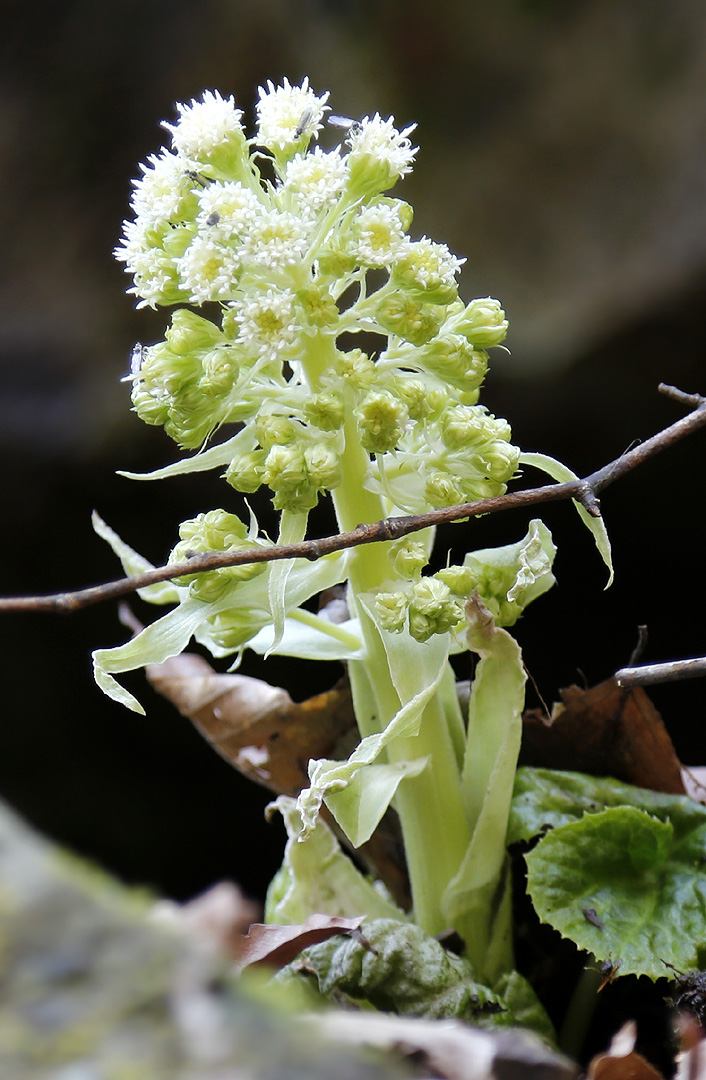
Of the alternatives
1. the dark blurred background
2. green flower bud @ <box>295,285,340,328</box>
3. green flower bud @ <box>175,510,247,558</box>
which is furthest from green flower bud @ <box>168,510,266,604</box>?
the dark blurred background

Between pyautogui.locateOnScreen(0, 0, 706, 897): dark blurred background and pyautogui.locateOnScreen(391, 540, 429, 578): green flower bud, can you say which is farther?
pyautogui.locateOnScreen(0, 0, 706, 897): dark blurred background

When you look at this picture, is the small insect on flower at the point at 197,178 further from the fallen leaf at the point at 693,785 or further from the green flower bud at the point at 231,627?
the fallen leaf at the point at 693,785

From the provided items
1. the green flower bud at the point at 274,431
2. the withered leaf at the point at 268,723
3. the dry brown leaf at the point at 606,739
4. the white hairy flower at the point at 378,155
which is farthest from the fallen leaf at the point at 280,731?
the white hairy flower at the point at 378,155

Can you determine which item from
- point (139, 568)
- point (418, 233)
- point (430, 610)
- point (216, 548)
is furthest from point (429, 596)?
point (418, 233)

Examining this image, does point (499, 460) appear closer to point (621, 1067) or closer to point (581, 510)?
point (581, 510)

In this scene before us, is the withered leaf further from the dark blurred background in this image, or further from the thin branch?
the dark blurred background

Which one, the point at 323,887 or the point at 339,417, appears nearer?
the point at 339,417

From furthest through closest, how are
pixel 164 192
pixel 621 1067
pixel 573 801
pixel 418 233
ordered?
pixel 418 233, pixel 573 801, pixel 164 192, pixel 621 1067
